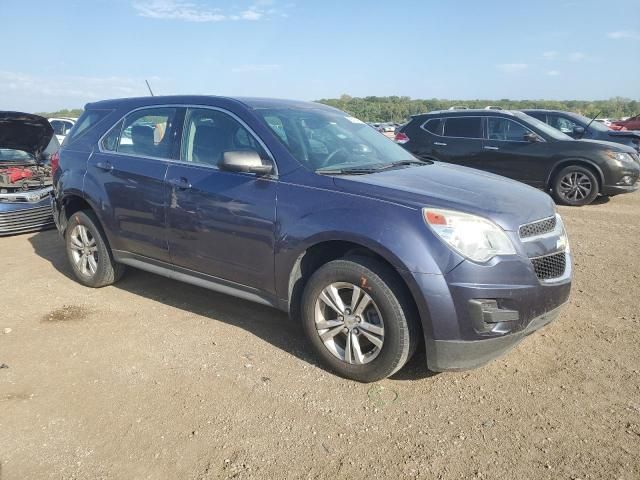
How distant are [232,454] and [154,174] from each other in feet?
7.98

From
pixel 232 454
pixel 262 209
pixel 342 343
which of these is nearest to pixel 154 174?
pixel 262 209

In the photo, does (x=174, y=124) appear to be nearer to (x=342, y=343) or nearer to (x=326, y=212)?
(x=326, y=212)

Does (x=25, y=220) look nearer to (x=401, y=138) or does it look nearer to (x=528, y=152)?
(x=401, y=138)

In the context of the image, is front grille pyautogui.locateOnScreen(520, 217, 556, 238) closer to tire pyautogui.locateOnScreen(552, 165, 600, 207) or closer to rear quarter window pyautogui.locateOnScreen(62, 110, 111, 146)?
rear quarter window pyautogui.locateOnScreen(62, 110, 111, 146)

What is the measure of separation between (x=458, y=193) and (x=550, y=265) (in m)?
0.71

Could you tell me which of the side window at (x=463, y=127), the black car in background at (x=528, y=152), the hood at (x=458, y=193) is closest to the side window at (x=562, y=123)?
the black car in background at (x=528, y=152)

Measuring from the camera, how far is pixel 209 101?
4.05m

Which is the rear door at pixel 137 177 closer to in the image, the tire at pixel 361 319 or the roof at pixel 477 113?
the tire at pixel 361 319

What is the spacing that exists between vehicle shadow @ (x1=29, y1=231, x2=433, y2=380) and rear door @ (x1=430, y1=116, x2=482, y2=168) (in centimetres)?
660

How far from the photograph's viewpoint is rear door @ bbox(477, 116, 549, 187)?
30.5 feet

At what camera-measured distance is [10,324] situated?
4.21 m

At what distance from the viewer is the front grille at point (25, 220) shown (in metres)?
7.04

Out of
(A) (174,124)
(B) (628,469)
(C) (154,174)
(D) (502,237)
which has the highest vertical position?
(A) (174,124)

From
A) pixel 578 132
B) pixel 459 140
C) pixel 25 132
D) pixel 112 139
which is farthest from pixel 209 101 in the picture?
pixel 578 132
